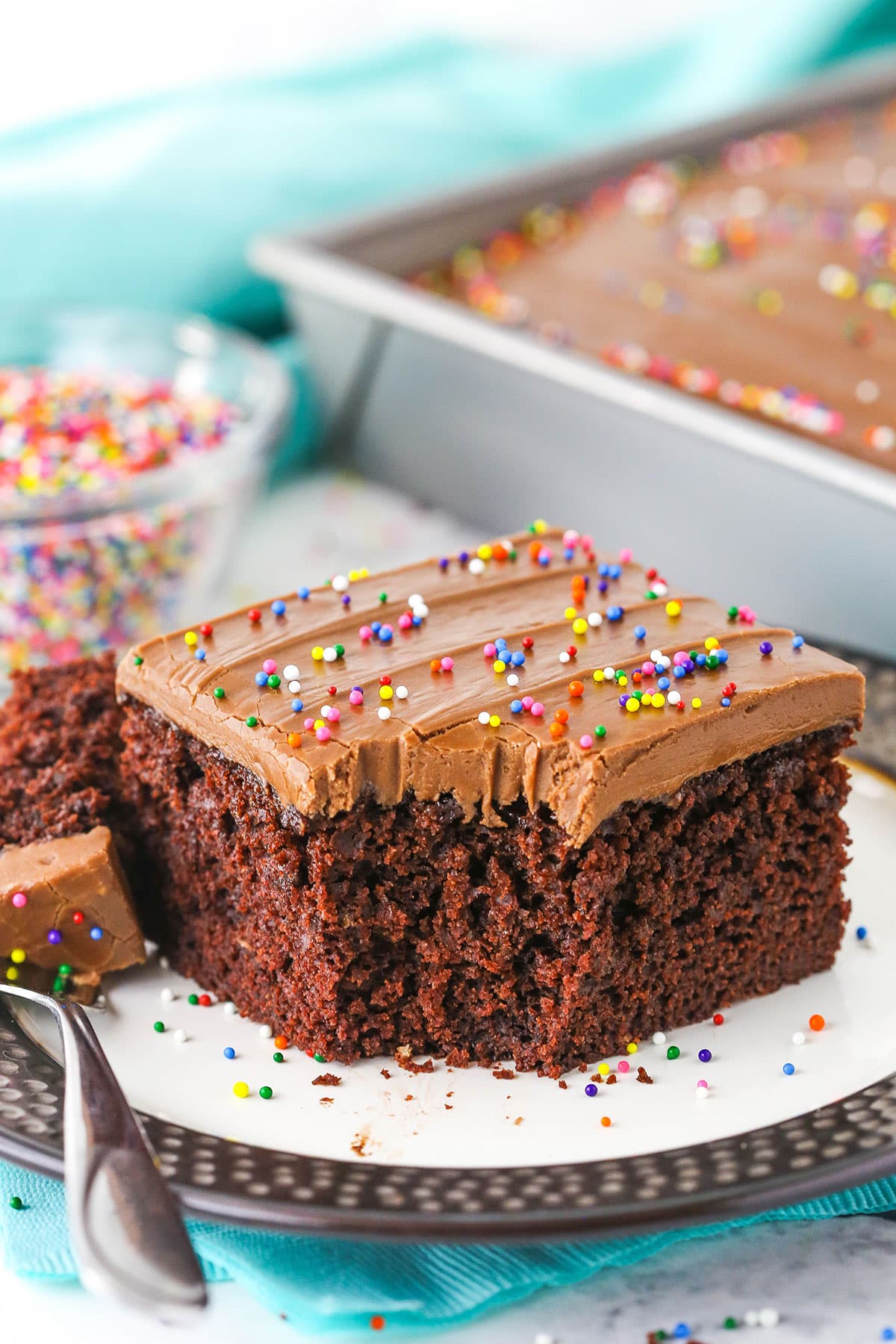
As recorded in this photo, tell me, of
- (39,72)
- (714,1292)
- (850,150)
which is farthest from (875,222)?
(714,1292)

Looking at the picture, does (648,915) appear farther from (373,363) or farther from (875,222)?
(875,222)

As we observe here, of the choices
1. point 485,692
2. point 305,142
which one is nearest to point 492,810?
point 485,692

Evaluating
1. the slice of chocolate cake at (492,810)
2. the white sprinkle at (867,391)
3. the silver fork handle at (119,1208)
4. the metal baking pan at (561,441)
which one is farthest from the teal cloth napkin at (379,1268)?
the white sprinkle at (867,391)

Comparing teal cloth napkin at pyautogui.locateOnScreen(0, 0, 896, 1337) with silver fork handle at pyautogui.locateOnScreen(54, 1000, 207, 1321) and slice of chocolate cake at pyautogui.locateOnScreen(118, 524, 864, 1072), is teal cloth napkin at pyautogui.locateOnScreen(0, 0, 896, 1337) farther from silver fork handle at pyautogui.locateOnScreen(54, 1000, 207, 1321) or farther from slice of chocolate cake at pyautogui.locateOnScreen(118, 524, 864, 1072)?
silver fork handle at pyautogui.locateOnScreen(54, 1000, 207, 1321)

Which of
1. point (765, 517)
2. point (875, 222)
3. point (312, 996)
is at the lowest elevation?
point (312, 996)

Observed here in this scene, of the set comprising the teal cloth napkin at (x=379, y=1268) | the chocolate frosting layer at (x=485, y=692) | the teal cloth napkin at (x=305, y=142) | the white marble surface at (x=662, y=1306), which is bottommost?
the white marble surface at (x=662, y=1306)

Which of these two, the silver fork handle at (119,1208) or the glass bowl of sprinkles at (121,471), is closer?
the silver fork handle at (119,1208)

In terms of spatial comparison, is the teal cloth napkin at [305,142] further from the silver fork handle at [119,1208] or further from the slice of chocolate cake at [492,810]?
the silver fork handle at [119,1208]
